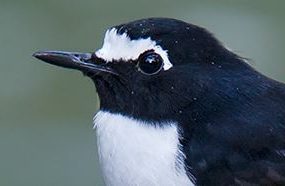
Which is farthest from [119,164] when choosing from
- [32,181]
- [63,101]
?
[63,101]

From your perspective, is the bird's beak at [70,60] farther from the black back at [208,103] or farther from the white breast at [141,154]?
the white breast at [141,154]

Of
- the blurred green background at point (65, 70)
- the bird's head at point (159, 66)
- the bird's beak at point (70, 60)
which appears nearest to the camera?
the bird's head at point (159, 66)

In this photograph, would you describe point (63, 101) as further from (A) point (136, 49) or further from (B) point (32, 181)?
(A) point (136, 49)

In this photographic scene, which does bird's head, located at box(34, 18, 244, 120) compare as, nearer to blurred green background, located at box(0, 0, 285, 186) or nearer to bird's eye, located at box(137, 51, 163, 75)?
bird's eye, located at box(137, 51, 163, 75)

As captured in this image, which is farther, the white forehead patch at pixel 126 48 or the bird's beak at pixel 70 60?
the bird's beak at pixel 70 60

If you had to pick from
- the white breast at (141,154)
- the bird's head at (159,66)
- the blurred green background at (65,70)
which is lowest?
the blurred green background at (65,70)

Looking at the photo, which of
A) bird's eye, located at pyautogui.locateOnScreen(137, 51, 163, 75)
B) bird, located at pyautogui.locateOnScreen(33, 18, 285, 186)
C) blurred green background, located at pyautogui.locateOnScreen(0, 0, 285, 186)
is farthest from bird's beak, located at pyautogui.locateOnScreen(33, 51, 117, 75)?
blurred green background, located at pyautogui.locateOnScreen(0, 0, 285, 186)

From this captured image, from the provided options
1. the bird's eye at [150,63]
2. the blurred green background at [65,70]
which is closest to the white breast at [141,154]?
the bird's eye at [150,63]

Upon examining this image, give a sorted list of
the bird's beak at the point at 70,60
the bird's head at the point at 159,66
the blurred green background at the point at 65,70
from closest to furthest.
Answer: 1. the bird's head at the point at 159,66
2. the bird's beak at the point at 70,60
3. the blurred green background at the point at 65,70
